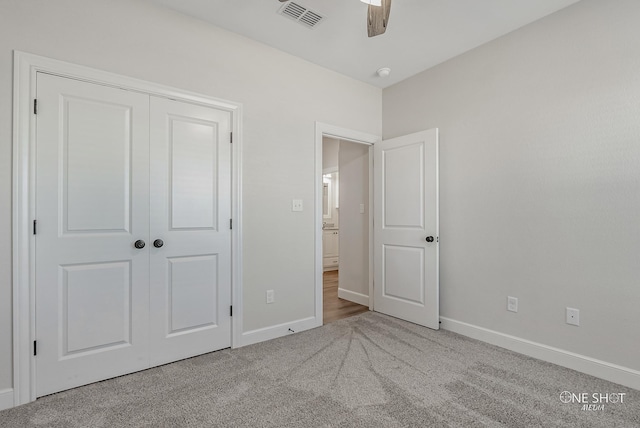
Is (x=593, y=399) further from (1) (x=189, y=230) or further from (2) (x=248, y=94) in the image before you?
(2) (x=248, y=94)

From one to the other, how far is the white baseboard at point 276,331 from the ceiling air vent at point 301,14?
2.61m

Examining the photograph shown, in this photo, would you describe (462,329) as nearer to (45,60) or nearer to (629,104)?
(629,104)

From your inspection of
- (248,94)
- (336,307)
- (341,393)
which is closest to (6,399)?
(341,393)

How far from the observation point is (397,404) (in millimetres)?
1824

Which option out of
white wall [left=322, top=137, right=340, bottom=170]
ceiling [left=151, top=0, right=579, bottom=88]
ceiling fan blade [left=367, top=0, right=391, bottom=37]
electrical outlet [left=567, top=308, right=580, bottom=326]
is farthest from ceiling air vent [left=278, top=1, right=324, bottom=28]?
white wall [left=322, top=137, right=340, bottom=170]

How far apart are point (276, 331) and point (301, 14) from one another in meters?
2.68

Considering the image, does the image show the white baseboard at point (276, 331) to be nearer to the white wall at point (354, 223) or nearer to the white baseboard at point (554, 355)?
the white wall at point (354, 223)

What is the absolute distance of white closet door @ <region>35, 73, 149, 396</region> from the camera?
1927 mm

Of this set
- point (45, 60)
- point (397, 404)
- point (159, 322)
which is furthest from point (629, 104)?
point (45, 60)

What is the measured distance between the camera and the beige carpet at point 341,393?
5.52 ft

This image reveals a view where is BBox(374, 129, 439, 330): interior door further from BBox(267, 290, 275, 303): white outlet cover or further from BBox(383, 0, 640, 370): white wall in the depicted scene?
BBox(267, 290, 275, 303): white outlet cover

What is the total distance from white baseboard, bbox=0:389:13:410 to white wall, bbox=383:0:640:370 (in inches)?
131

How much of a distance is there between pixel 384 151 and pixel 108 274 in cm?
286

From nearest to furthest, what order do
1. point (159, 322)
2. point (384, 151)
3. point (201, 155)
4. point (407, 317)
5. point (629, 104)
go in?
point (629, 104)
point (159, 322)
point (201, 155)
point (407, 317)
point (384, 151)
